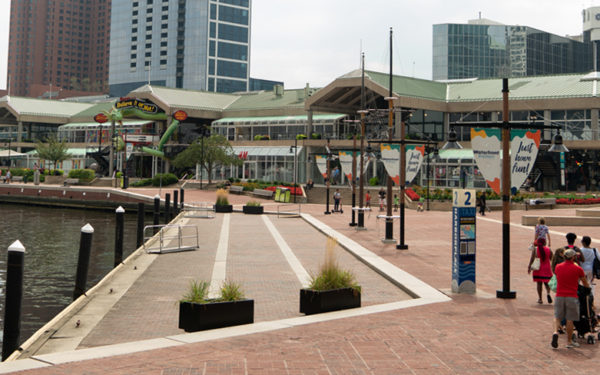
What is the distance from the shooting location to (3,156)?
95625 millimetres

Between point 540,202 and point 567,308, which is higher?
point 540,202

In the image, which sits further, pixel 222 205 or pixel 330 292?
pixel 222 205

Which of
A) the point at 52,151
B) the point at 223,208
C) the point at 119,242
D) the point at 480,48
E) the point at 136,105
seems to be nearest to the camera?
the point at 119,242

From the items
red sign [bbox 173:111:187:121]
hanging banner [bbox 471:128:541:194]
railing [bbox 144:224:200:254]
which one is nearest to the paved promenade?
hanging banner [bbox 471:128:541:194]

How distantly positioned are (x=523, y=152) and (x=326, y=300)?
5.90 metres

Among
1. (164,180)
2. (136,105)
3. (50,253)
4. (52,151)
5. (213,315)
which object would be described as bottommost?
(50,253)

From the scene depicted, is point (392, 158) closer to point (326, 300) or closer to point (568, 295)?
point (326, 300)

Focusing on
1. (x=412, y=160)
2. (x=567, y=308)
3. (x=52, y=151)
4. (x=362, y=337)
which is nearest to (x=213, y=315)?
(x=362, y=337)

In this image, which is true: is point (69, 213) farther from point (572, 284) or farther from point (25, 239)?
point (572, 284)

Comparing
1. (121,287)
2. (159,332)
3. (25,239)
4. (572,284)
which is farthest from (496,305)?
(25,239)

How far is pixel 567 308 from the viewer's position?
32.4 ft

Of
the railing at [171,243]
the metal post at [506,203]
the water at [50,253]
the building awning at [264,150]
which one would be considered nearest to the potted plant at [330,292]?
the metal post at [506,203]

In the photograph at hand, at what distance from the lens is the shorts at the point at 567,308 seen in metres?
9.82

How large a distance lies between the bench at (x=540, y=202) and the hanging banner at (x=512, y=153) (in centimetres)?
3609
